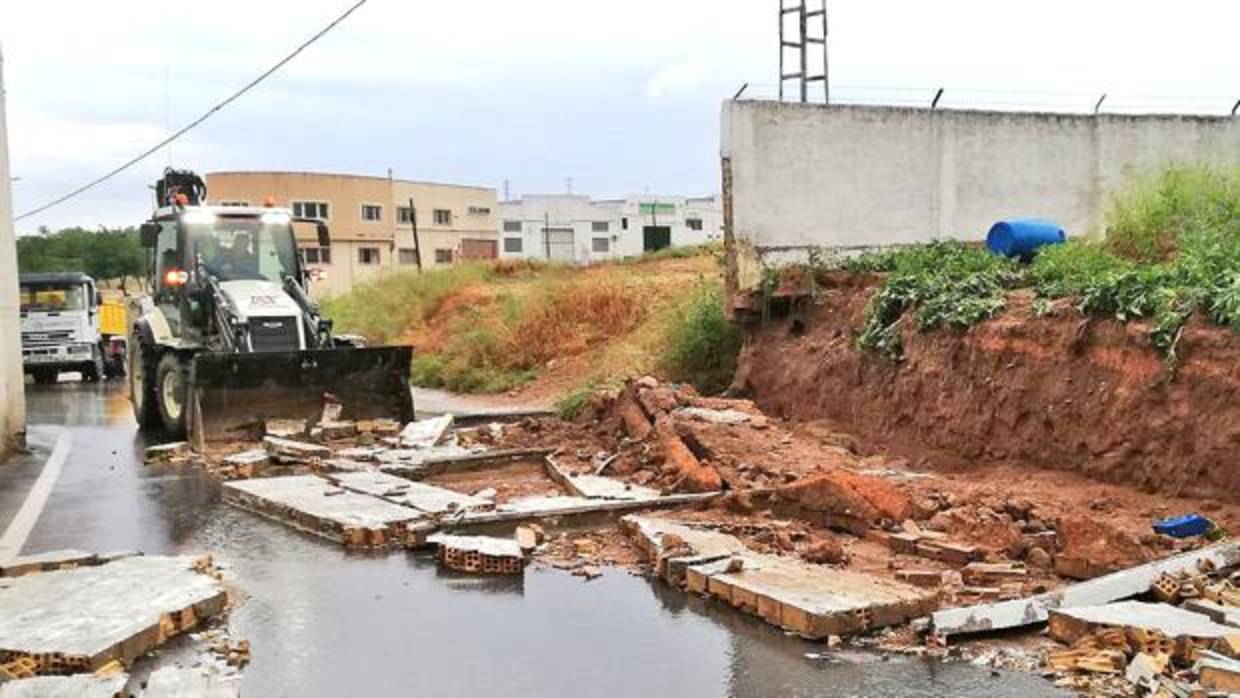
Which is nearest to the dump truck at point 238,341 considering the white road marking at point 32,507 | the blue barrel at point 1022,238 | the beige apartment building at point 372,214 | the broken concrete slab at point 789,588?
the white road marking at point 32,507

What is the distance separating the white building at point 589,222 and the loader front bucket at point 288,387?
61847 millimetres

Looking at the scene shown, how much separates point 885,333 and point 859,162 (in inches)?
183

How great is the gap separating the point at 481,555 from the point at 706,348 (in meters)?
9.42

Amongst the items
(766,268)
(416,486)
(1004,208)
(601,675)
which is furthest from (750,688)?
(1004,208)

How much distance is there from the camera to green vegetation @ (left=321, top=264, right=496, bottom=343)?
99.6 ft

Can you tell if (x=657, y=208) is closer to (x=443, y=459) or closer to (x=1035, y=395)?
(x=443, y=459)

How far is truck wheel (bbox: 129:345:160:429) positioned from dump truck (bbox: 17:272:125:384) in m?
12.0

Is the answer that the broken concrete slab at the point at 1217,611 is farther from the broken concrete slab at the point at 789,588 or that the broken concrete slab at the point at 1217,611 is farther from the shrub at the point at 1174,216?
the shrub at the point at 1174,216

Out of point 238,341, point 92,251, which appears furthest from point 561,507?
point 92,251

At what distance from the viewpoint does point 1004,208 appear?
18344mm

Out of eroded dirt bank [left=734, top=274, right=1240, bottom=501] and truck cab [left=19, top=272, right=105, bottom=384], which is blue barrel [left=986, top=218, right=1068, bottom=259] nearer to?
eroded dirt bank [left=734, top=274, right=1240, bottom=501]

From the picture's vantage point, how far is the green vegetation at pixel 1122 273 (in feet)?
32.4

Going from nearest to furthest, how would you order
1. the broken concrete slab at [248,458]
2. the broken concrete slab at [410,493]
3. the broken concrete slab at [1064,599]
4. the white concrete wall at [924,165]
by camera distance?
the broken concrete slab at [1064,599], the broken concrete slab at [410,493], the broken concrete slab at [248,458], the white concrete wall at [924,165]

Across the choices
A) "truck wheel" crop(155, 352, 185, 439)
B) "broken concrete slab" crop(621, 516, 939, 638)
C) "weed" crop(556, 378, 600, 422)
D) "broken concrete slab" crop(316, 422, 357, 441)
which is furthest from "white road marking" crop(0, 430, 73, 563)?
"weed" crop(556, 378, 600, 422)
